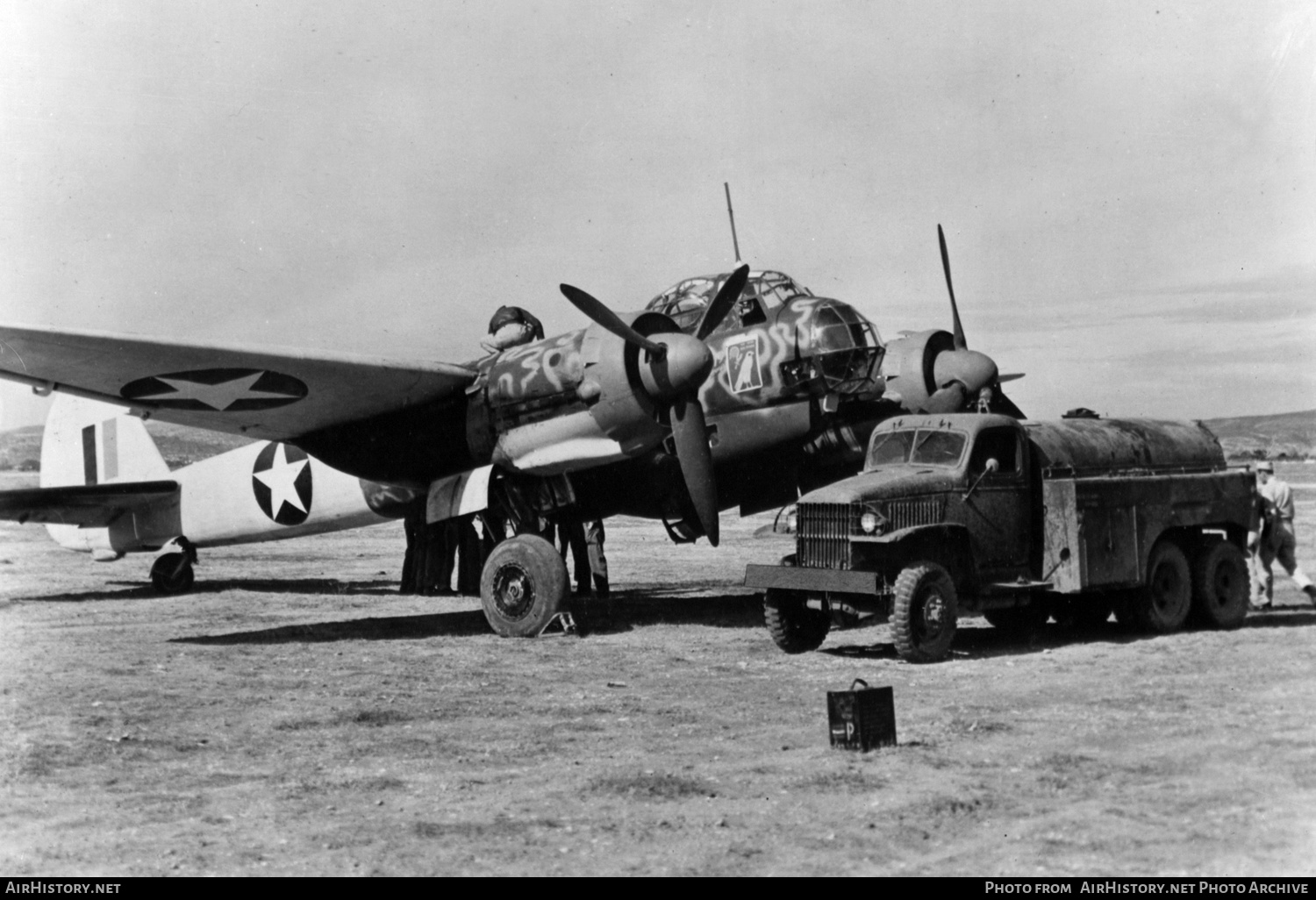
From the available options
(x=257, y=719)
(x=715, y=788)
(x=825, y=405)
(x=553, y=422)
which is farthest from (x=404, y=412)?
(x=715, y=788)

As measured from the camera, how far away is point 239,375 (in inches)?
Answer: 462

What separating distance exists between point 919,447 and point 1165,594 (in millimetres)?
2878

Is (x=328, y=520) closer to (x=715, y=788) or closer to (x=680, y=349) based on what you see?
(x=680, y=349)

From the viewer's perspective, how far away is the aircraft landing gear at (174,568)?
18.1 metres

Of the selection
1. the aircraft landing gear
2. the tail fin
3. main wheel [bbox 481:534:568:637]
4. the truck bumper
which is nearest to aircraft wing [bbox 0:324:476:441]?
main wheel [bbox 481:534:568:637]

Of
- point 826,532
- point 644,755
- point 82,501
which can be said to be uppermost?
point 82,501

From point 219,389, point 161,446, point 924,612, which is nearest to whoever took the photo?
point 924,612

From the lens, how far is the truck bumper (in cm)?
992

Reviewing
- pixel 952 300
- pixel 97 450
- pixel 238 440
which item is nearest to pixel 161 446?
pixel 238 440

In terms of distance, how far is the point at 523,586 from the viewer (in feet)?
41.3

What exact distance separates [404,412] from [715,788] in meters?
7.90

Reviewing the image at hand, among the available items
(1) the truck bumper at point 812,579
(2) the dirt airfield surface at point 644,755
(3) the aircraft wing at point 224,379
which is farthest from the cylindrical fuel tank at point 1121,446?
(3) the aircraft wing at point 224,379

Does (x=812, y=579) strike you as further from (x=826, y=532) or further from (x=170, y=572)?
(x=170, y=572)

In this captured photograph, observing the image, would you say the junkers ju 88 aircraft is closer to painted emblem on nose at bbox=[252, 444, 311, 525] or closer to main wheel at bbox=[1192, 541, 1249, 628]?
painted emblem on nose at bbox=[252, 444, 311, 525]
